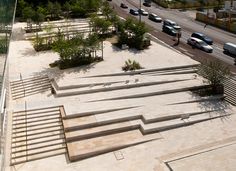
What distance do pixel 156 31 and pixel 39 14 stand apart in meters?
17.8

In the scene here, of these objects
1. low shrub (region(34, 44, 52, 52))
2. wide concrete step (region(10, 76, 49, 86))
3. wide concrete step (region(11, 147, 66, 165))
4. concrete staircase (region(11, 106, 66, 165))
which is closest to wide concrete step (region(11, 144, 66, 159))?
concrete staircase (region(11, 106, 66, 165))

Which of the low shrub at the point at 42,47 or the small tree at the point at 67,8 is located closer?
the low shrub at the point at 42,47

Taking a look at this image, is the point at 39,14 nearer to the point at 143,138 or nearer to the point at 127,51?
the point at 127,51

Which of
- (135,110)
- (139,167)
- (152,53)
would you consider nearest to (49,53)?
(152,53)

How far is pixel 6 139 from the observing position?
24.3 metres

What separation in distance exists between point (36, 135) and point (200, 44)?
89.0 feet

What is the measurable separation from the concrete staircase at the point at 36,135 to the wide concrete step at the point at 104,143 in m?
1.01

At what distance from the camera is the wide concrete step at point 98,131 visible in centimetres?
2462

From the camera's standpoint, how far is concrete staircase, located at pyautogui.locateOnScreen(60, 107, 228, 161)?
23969 millimetres

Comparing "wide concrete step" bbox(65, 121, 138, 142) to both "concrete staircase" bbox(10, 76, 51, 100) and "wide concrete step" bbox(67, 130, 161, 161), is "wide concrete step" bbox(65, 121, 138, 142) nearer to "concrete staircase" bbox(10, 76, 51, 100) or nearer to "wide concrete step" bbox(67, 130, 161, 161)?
"wide concrete step" bbox(67, 130, 161, 161)

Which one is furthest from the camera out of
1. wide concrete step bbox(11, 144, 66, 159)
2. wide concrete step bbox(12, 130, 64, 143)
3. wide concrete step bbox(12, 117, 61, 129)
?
wide concrete step bbox(12, 117, 61, 129)

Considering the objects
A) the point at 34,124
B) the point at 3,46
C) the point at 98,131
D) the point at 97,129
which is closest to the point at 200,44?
the point at 97,129

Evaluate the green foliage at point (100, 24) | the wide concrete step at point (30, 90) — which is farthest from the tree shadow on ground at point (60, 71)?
the green foliage at point (100, 24)

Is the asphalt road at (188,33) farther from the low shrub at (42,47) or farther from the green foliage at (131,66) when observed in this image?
the low shrub at (42,47)
